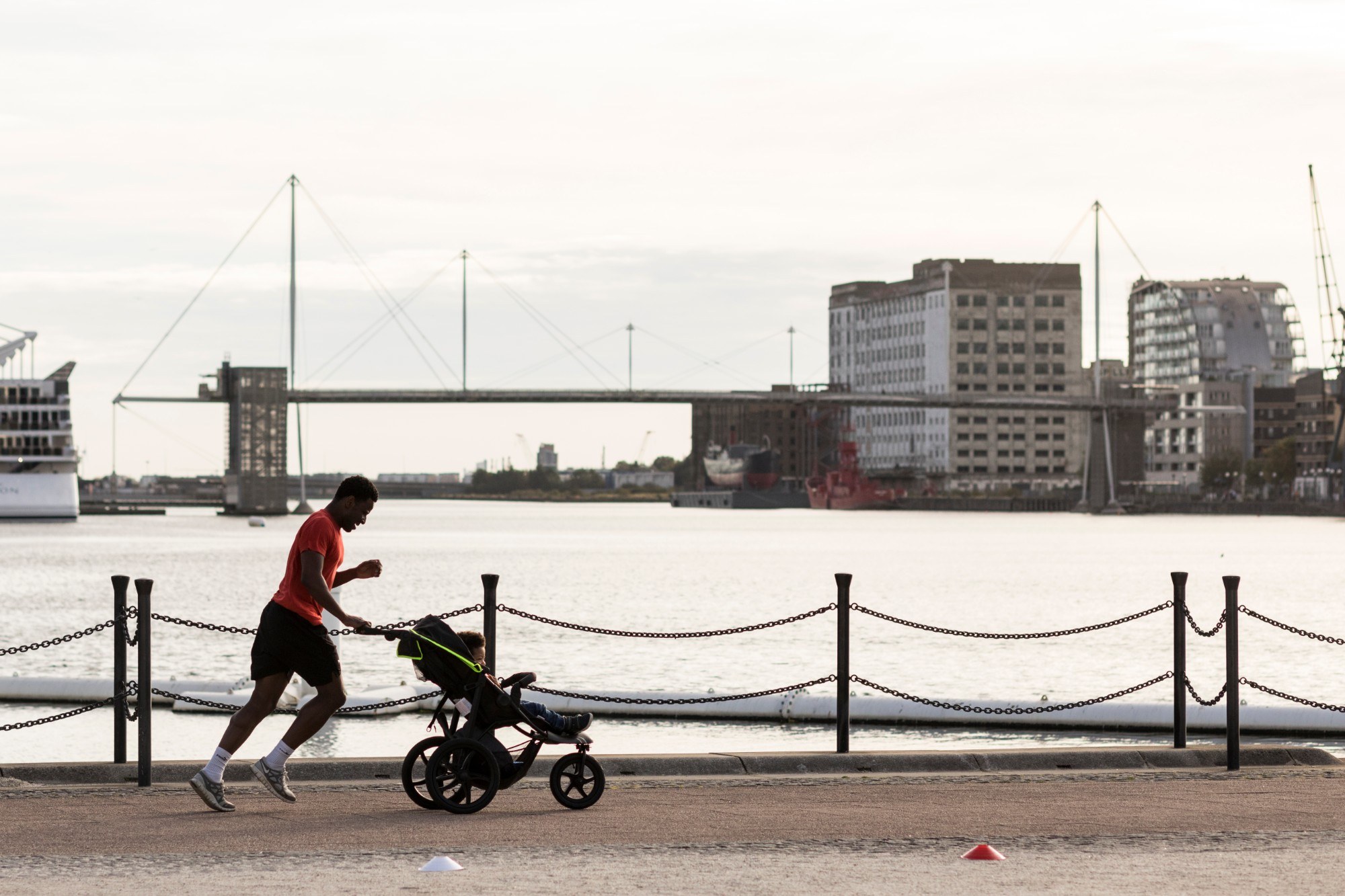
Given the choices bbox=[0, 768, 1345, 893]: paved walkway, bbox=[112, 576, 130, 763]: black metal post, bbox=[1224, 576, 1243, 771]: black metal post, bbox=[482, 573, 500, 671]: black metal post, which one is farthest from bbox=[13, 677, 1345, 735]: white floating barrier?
bbox=[0, 768, 1345, 893]: paved walkway

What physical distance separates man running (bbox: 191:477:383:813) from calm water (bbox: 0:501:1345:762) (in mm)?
8846

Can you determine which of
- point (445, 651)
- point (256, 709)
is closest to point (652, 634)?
point (445, 651)

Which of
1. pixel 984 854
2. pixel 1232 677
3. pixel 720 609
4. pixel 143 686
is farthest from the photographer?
pixel 720 609

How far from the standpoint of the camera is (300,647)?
11.0 m

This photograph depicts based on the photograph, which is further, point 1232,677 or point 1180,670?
point 1180,670

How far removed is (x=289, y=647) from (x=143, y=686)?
1.83 m

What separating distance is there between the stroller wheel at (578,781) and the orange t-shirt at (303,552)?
1.58m

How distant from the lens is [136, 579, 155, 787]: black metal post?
1195cm

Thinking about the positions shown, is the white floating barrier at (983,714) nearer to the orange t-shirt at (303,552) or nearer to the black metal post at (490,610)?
the black metal post at (490,610)

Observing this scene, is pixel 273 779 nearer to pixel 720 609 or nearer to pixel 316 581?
pixel 316 581

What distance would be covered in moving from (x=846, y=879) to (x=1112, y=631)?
3662 cm

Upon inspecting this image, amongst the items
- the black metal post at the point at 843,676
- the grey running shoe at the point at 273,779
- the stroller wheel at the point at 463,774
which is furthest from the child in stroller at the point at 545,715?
the black metal post at the point at 843,676

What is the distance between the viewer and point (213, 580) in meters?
69.7

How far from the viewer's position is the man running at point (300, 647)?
1088 cm
